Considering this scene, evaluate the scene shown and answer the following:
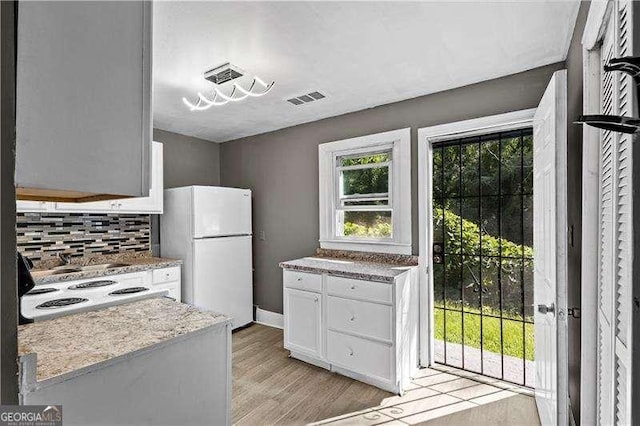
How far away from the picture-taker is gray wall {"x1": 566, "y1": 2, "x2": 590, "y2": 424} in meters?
1.70

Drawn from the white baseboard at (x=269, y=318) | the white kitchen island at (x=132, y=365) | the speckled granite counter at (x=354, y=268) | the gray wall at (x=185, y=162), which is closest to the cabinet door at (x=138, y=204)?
the gray wall at (x=185, y=162)

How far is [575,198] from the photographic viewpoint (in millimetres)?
1815

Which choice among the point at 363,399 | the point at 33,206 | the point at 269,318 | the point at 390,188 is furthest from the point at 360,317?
the point at 33,206

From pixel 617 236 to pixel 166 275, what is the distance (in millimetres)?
3437

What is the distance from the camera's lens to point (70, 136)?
0.69 metres

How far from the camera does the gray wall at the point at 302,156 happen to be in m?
2.54

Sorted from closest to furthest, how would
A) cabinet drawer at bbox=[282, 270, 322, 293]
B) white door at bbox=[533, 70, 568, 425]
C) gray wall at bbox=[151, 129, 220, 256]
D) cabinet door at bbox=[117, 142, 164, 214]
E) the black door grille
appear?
white door at bbox=[533, 70, 568, 425]
cabinet drawer at bbox=[282, 270, 322, 293]
the black door grille
cabinet door at bbox=[117, 142, 164, 214]
gray wall at bbox=[151, 129, 220, 256]

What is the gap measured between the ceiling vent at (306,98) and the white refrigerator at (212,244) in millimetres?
1351

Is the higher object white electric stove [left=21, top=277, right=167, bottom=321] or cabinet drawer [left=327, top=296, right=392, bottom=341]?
white electric stove [left=21, top=277, right=167, bottom=321]

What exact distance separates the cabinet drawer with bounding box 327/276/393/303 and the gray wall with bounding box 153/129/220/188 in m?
2.49

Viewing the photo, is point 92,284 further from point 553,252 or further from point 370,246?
point 553,252

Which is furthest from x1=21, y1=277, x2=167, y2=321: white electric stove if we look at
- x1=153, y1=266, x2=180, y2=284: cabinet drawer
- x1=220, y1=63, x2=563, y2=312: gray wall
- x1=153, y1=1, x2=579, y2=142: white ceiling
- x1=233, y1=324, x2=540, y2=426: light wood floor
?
x1=220, y1=63, x2=563, y2=312: gray wall

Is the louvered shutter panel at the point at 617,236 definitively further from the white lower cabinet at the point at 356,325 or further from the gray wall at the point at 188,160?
the gray wall at the point at 188,160

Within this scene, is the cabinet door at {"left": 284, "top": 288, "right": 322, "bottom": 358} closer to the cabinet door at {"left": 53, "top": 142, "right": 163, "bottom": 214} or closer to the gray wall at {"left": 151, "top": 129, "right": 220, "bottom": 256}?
the cabinet door at {"left": 53, "top": 142, "right": 163, "bottom": 214}
